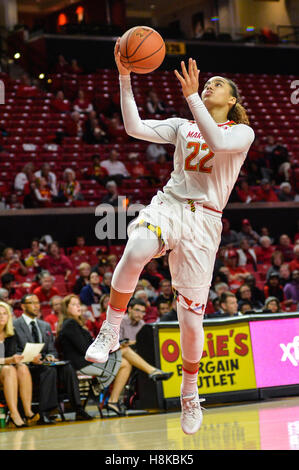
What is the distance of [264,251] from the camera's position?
1584 centimetres

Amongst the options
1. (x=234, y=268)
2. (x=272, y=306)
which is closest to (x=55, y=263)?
(x=234, y=268)

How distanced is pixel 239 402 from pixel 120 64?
20.2 ft

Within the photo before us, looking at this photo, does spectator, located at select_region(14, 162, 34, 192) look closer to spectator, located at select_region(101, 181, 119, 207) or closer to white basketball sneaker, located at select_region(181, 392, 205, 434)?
spectator, located at select_region(101, 181, 119, 207)

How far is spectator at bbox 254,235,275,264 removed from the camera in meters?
15.7

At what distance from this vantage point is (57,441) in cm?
713

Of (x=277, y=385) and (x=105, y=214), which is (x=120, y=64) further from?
(x=105, y=214)

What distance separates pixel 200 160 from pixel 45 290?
7.10 metres

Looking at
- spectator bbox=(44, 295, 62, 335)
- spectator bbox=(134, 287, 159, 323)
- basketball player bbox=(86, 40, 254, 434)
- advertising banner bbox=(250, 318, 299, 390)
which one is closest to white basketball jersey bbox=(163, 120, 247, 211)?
basketball player bbox=(86, 40, 254, 434)

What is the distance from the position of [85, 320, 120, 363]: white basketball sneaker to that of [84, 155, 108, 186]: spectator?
1178 cm

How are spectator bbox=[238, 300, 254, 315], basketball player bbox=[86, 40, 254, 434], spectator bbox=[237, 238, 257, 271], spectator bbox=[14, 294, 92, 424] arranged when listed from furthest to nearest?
spectator bbox=[237, 238, 257, 271] → spectator bbox=[238, 300, 254, 315] → spectator bbox=[14, 294, 92, 424] → basketball player bbox=[86, 40, 254, 434]

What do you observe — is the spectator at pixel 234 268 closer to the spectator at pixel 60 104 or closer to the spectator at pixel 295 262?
the spectator at pixel 295 262

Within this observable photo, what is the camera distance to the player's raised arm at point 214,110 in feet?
15.1

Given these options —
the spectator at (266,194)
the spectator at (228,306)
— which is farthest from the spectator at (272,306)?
the spectator at (266,194)

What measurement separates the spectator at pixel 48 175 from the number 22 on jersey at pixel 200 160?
34.8ft
